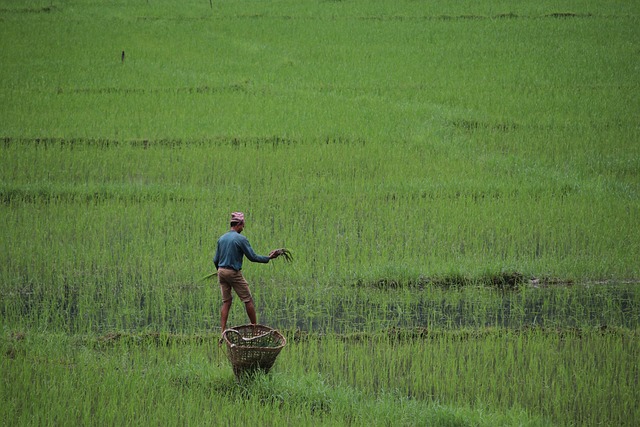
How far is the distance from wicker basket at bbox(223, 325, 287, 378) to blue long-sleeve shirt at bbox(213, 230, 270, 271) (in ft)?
1.38

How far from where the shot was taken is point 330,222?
27.0 ft

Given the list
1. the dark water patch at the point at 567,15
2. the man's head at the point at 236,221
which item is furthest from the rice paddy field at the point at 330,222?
the dark water patch at the point at 567,15

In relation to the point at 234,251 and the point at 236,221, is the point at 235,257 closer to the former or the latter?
the point at 234,251

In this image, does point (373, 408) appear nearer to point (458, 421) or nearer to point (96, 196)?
point (458, 421)

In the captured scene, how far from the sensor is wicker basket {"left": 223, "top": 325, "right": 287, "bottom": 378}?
473 centimetres

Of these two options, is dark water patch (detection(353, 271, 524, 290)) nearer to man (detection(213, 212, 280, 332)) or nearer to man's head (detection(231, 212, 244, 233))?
man (detection(213, 212, 280, 332))

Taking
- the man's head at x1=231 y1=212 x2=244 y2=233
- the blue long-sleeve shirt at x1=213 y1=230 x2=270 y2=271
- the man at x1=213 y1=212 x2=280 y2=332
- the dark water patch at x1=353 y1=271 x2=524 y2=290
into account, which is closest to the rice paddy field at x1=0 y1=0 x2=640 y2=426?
the dark water patch at x1=353 y1=271 x2=524 y2=290

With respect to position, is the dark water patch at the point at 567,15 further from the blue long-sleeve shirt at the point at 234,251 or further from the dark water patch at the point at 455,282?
the blue long-sleeve shirt at the point at 234,251

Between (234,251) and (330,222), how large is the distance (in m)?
3.02

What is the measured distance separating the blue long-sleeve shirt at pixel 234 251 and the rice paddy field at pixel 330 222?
24.1 inches

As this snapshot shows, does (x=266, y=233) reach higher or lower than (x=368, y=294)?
higher

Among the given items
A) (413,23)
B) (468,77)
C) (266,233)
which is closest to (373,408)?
(266,233)

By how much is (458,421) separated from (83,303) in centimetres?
317

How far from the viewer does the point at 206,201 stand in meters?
8.74
